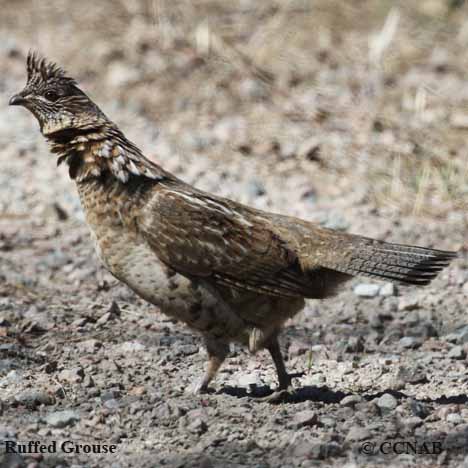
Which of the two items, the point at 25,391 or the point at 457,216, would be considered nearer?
the point at 25,391

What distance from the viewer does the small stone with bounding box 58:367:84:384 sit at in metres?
5.85

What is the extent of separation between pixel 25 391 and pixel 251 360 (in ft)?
5.53

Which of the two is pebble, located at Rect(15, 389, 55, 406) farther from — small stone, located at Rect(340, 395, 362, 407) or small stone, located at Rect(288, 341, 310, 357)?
small stone, located at Rect(288, 341, 310, 357)

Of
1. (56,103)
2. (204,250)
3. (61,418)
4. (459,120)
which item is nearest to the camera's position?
(61,418)

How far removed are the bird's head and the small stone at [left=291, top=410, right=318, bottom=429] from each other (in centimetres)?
224

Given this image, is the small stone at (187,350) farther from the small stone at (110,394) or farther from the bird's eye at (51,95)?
the bird's eye at (51,95)

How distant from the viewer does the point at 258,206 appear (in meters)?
9.23

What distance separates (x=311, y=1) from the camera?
13430 millimetres

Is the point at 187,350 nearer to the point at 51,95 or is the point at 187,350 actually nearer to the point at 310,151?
the point at 51,95

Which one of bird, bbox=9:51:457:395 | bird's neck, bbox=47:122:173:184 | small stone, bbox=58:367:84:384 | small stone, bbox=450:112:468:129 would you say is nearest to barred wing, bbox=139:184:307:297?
bird, bbox=9:51:457:395

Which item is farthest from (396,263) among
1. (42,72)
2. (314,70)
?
(314,70)

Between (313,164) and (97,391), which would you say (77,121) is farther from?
(313,164)

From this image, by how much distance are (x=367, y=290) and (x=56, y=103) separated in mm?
2833

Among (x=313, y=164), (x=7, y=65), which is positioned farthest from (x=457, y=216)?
(x=7, y=65)
